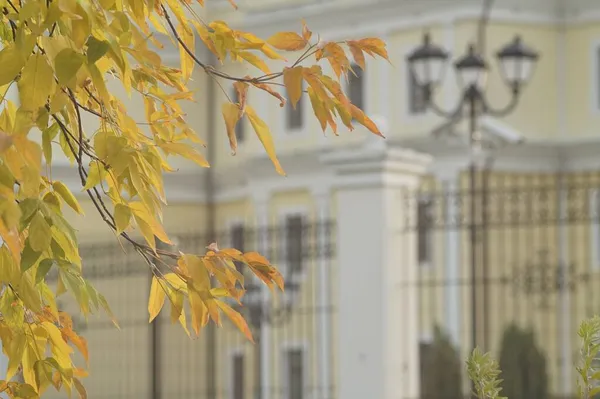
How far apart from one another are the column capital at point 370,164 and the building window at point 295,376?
8981 mm

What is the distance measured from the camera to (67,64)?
2373 millimetres

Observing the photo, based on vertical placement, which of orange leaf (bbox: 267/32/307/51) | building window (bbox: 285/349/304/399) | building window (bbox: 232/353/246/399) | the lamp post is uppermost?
the lamp post

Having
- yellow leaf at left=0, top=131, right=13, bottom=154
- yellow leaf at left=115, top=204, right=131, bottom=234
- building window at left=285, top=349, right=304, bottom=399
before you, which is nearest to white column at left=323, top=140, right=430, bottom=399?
yellow leaf at left=115, top=204, right=131, bottom=234

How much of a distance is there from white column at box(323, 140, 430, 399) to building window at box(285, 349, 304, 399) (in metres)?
8.78

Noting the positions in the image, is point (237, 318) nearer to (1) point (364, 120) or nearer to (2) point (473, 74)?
(1) point (364, 120)

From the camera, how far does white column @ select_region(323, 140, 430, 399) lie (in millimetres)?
8953

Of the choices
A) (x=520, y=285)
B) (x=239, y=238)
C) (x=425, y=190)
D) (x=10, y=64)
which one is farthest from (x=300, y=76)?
(x=425, y=190)

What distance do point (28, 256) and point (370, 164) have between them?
6567mm

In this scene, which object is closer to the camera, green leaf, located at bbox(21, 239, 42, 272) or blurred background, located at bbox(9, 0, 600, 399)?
green leaf, located at bbox(21, 239, 42, 272)

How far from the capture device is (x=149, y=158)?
265 centimetres

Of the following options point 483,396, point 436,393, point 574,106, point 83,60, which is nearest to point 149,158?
point 83,60

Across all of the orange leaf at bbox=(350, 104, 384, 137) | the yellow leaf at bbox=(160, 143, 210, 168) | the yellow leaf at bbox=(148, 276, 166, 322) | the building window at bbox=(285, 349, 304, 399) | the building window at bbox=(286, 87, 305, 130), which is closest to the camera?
the orange leaf at bbox=(350, 104, 384, 137)

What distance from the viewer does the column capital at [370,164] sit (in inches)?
351

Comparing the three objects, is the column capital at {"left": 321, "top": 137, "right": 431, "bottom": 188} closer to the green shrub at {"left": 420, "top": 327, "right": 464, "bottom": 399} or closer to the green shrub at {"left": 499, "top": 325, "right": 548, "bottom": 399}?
the green shrub at {"left": 420, "top": 327, "right": 464, "bottom": 399}
